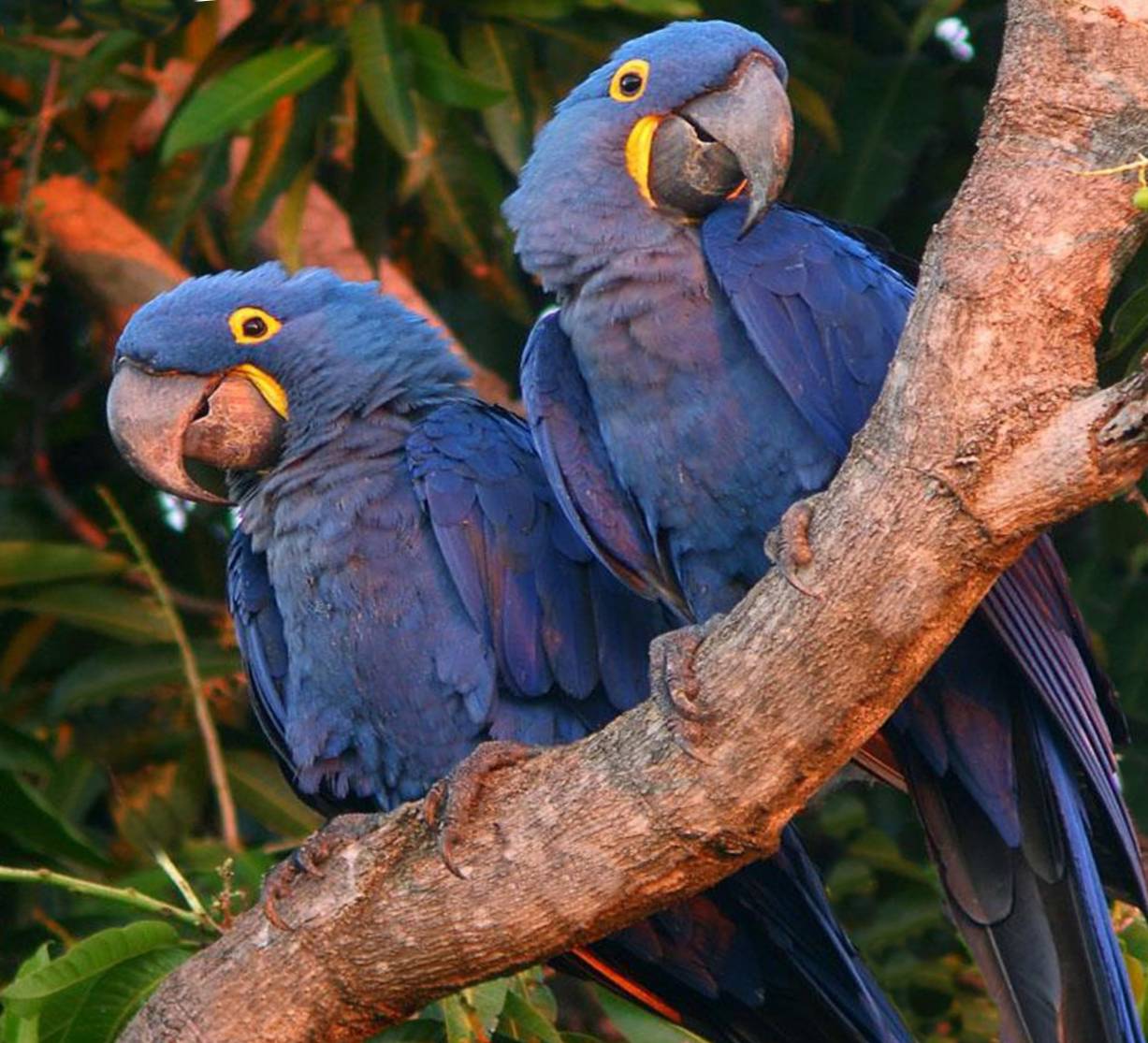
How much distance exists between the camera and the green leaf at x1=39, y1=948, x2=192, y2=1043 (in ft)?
9.58

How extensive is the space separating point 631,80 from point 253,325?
2.50 feet

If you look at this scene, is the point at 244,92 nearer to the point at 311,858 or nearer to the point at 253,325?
the point at 253,325

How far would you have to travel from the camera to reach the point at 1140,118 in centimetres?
230

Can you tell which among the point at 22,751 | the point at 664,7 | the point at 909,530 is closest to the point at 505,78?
the point at 664,7

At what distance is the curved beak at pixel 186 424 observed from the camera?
3.37 metres

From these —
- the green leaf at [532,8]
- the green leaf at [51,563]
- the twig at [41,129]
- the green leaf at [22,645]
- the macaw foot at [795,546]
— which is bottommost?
the green leaf at [22,645]

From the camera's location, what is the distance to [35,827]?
11.6 feet

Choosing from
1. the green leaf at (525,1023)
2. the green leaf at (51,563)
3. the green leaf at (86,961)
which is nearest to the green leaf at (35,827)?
the green leaf at (86,961)

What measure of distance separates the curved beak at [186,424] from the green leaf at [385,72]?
729 mm

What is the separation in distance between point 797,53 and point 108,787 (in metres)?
2.20

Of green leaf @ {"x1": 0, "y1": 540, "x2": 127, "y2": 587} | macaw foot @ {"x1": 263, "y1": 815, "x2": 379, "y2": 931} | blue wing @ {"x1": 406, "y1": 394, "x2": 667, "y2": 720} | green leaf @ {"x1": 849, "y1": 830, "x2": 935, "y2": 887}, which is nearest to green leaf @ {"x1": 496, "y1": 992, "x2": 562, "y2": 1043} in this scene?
macaw foot @ {"x1": 263, "y1": 815, "x2": 379, "y2": 931}

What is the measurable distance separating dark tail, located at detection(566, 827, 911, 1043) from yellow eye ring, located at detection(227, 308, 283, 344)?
3.77ft

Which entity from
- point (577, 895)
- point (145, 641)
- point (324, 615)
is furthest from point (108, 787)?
point (577, 895)

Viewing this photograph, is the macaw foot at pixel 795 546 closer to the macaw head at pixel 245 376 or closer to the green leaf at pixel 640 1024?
the green leaf at pixel 640 1024
